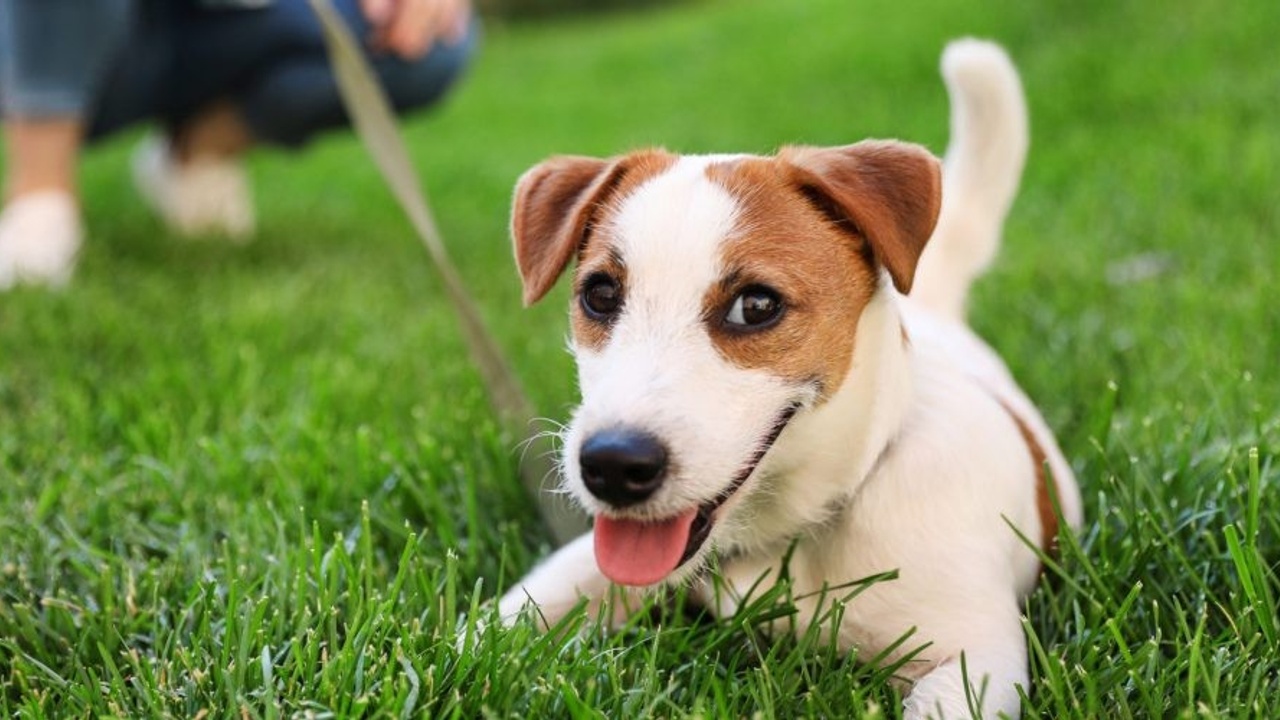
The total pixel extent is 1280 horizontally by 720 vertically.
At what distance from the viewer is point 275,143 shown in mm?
5812

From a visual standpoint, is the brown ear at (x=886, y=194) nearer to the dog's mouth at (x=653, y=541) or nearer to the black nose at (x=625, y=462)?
the dog's mouth at (x=653, y=541)

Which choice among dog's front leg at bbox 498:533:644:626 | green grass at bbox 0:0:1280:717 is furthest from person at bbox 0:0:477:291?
dog's front leg at bbox 498:533:644:626

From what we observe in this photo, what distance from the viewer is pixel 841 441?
2207 millimetres

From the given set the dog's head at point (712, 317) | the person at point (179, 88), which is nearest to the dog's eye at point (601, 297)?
the dog's head at point (712, 317)

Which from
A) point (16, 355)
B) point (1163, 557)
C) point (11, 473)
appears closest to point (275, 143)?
point (16, 355)

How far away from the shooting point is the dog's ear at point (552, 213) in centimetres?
233

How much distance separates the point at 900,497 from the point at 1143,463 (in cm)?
70

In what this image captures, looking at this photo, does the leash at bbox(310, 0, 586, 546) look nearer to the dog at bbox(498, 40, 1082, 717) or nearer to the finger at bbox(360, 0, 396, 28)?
the dog at bbox(498, 40, 1082, 717)

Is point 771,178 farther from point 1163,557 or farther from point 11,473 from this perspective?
point 11,473

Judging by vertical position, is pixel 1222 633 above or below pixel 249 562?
below

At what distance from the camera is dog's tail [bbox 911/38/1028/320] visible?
3.11 m

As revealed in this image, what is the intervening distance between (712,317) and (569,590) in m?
0.57

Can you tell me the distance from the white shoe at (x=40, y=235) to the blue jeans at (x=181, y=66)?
315mm

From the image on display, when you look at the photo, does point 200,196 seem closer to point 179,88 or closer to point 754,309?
point 179,88
